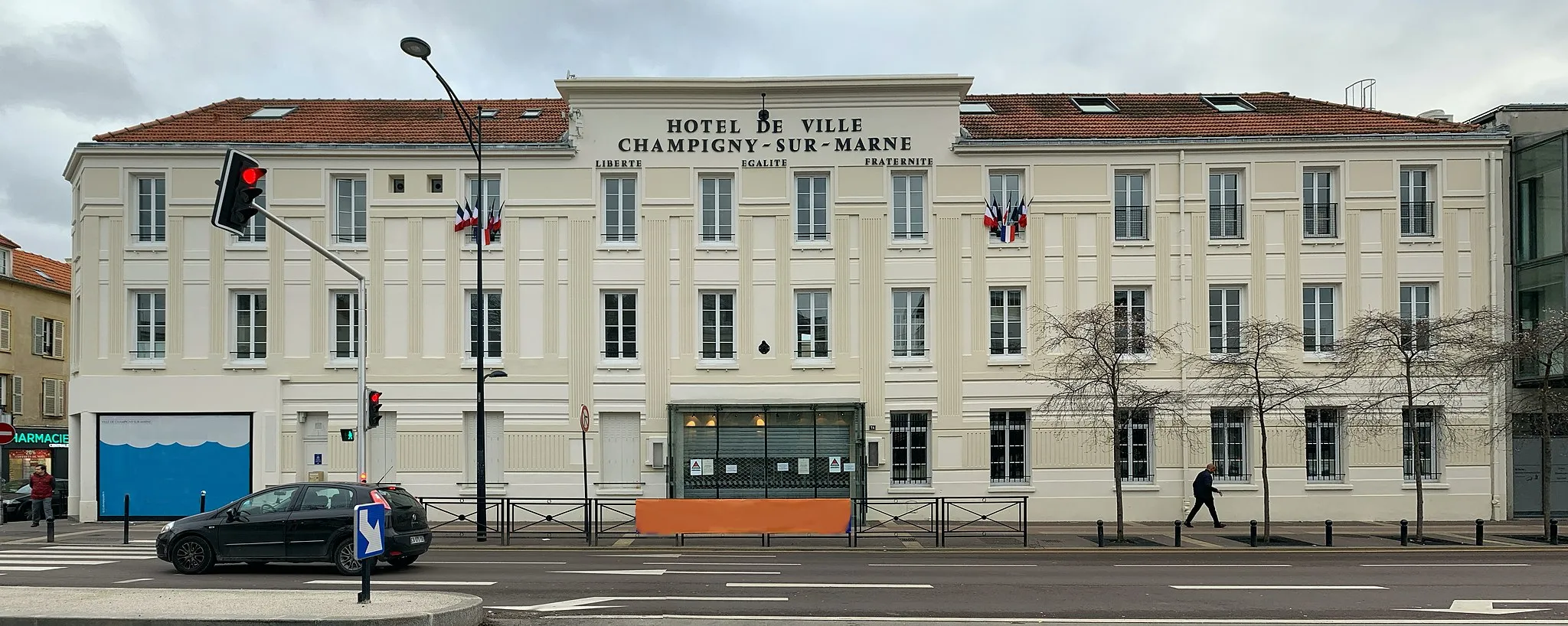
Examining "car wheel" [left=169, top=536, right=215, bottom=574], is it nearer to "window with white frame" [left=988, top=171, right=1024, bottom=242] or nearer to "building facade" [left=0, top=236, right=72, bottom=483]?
"window with white frame" [left=988, top=171, right=1024, bottom=242]

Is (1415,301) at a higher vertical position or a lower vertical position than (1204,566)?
higher

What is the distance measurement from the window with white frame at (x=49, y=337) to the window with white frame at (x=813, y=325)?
3613cm

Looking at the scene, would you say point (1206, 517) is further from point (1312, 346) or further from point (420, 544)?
point (420, 544)

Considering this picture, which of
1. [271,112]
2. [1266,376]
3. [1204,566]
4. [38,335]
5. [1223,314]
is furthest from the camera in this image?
[38,335]

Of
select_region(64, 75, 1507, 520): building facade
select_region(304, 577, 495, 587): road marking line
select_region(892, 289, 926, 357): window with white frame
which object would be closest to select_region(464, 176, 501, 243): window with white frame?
select_region(64, 75, 1507, 520): building facade

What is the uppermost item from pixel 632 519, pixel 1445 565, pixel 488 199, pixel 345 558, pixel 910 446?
pixel 488 199

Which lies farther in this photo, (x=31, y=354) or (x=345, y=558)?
(x=31, y=354)

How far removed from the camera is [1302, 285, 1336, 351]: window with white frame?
99.3 feet

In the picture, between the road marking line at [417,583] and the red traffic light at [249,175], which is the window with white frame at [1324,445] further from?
the red traffic light at [249,175]

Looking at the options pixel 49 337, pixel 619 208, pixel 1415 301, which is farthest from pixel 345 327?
pixel 49 337

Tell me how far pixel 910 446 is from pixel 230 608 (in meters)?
19.4

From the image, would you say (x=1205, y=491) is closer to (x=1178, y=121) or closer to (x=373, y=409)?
(x=1178, y=121)

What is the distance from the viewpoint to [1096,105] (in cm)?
3366

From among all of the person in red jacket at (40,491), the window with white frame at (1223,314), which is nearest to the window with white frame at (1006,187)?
the window with white frame at (1223,314)
